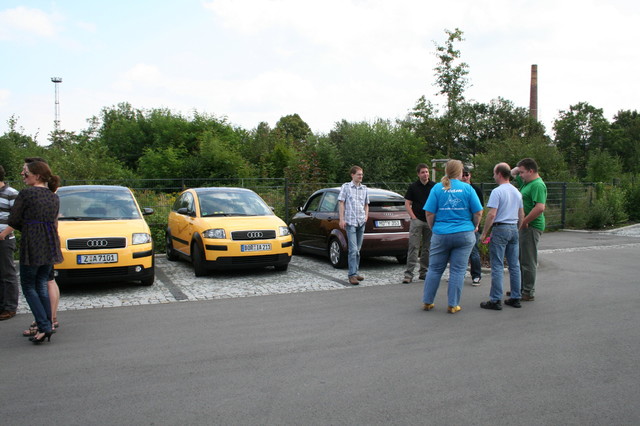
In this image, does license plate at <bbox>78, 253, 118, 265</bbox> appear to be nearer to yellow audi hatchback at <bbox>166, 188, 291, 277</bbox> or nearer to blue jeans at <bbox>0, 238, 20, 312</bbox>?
blue jeans at <bbox>0, 238, 20, 312</bbox>

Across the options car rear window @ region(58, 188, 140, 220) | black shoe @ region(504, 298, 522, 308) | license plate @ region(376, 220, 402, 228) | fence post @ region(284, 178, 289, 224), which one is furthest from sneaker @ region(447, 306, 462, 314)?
fence post @ region(284, 178, 289, 224)

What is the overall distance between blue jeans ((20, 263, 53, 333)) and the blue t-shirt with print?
4.46 metres

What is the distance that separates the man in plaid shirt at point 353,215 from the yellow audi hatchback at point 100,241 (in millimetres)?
3126

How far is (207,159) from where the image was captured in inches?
1065

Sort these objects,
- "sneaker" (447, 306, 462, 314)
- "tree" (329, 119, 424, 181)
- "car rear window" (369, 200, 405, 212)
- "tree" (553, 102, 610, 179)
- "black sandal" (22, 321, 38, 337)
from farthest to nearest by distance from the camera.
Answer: "tree" (553, 102, 610, 179), "tree" (329, 119, 424, 181), "car rear window" (369, 200, 405, 212), "sneaker" (447, 306, 462, 314), "black sandal" (22, 321, 38, 337)

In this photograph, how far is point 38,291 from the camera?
Answer: 535cm

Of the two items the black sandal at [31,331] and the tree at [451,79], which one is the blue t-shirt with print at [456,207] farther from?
the tree at [451,79]

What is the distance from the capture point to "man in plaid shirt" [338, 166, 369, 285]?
8586 millimetres

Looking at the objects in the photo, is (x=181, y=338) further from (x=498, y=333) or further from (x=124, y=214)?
(x=124, y=214)

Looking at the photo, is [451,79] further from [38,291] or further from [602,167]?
[38,291]

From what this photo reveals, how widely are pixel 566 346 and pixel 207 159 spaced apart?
23.7m

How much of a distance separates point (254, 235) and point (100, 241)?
254cm

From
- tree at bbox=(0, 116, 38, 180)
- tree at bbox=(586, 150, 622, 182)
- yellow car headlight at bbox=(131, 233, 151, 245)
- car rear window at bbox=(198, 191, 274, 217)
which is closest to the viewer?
yellow car headlight at bbox=(131, 233, 151, 245)

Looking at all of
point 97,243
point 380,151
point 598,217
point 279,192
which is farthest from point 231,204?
point 380,151
